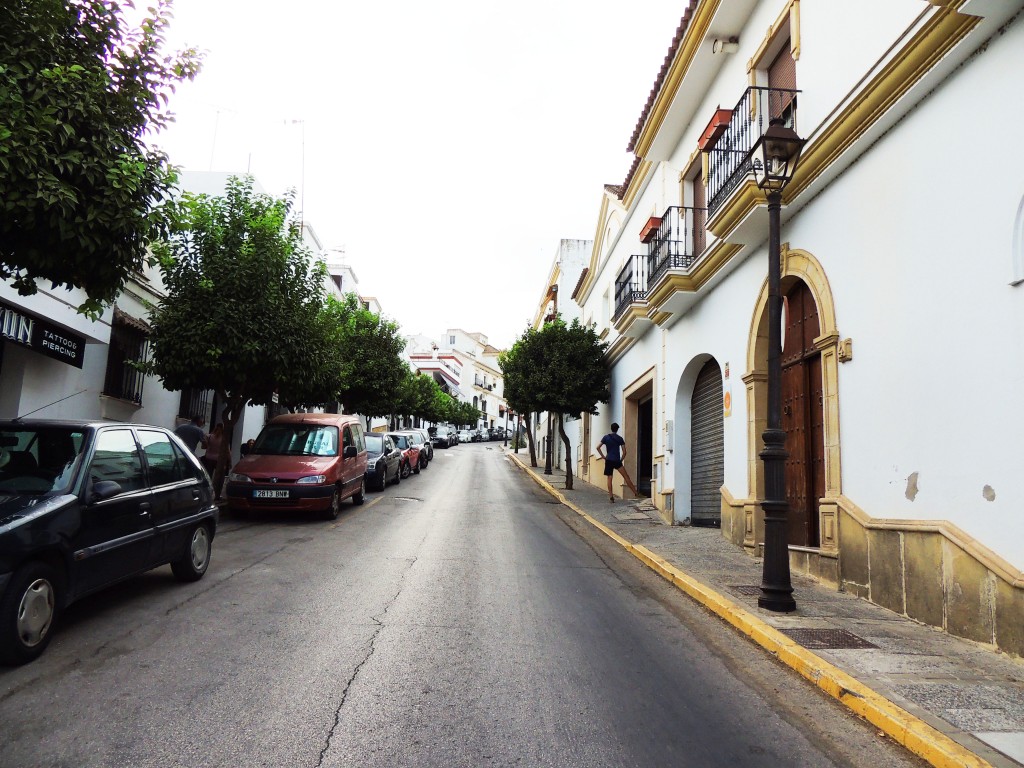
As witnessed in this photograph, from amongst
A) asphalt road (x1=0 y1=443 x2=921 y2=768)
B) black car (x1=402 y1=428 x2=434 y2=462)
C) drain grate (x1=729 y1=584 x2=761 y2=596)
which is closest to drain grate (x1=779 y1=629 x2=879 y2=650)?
asphalt road (x1=0 y1=443 x2=921 y2=768)

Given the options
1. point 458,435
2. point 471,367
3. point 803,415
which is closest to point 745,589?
point 803,415

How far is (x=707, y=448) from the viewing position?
11969 mm

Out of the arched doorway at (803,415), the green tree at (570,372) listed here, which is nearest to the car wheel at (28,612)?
the arched doorway at (803,415)

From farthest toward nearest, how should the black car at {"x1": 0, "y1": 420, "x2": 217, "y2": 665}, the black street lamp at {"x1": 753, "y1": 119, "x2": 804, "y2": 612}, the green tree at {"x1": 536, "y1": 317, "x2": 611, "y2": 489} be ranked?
the green tree at {"x1": 536, "y1": 317, "x2": 611, "y2": 489}, the black street lamp at {"x1": 753, "y1": 119, "x2": 804, "y2": 612}, the black car at {"x1": 0, "y1": 420, "x2": 217, "y2": 665}

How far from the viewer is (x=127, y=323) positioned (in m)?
13.3

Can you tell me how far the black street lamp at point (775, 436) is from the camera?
5867mm

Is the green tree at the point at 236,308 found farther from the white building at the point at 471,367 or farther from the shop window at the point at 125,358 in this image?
the white building at the point at 471,367

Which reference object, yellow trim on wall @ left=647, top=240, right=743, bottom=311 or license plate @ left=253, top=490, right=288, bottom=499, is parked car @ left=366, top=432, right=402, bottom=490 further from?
yellow trim on wall @ left=647, top=240, right=743, bottom=311

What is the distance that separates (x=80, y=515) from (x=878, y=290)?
6794 millimetres

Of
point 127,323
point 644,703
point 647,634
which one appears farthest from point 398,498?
point 644,703

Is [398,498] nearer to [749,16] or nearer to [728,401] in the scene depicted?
[728,401]

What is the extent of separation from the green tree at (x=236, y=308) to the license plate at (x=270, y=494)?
7.59 feet

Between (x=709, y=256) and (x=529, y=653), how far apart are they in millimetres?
7543

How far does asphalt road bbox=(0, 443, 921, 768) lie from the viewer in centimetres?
312
